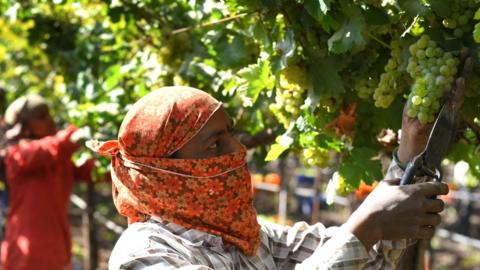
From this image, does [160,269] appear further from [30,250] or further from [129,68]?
[30,250]

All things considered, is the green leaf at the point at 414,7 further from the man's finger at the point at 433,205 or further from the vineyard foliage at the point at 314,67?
the man's finger at the point at 433,205

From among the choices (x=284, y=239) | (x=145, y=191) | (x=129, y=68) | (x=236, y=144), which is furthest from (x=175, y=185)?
(x=129, y=68)

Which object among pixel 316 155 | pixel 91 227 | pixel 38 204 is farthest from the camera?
pixel 91 227

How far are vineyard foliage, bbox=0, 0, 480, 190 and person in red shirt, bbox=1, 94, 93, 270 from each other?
176 cm

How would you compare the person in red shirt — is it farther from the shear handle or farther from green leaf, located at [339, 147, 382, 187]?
the shear handle

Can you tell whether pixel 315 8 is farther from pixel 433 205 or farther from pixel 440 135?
pixel 433 205

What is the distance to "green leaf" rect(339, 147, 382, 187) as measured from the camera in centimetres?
243

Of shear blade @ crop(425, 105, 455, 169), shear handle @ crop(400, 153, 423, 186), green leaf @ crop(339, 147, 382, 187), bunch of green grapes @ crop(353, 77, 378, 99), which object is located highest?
bunch of green grapes @ crop(353, 77, 378, 99)

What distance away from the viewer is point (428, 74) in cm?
182

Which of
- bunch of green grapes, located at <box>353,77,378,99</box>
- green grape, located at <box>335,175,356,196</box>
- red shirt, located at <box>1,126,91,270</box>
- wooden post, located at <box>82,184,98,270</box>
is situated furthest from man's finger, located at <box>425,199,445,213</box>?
wooden post, located at <box>82,184,98,270</box>

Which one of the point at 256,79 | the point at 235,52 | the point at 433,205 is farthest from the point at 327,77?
the point at 235,52

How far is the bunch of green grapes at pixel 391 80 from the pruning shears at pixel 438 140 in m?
0.23

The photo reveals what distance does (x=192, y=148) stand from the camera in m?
2.12

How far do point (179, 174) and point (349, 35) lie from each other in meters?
0.59
